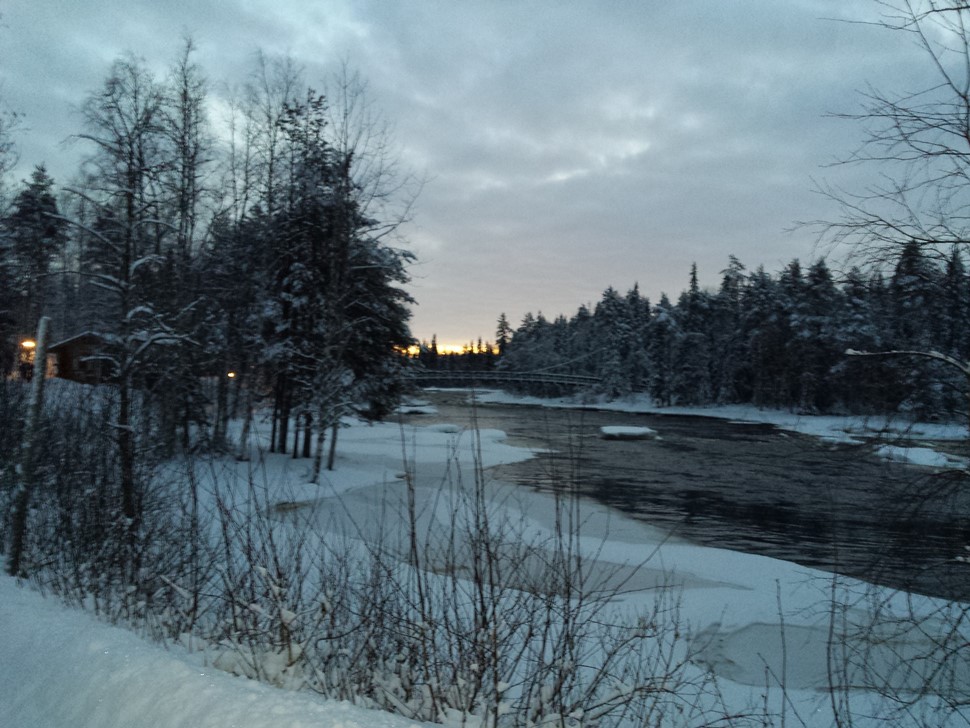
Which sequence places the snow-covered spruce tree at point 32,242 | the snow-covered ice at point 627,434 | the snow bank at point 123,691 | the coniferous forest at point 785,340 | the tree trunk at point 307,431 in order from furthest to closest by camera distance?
1. the snow-covered ice at point 627,434
2. the tree trunk at point 307,431
3. the snow-covered spruce tree at point 32,242
4. the coniferous forest at point 785,340
5. the snow bank at point 123,691

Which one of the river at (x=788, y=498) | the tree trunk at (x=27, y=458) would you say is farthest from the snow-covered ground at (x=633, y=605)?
the tree trunk at (x=27, y=458)

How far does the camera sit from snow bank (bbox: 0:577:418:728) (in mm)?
2510

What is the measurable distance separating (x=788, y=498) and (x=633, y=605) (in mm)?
13457

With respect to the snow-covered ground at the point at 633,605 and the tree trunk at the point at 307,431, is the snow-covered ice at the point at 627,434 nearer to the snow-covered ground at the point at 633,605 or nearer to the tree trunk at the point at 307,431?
the tree trunk at the point at 307,431

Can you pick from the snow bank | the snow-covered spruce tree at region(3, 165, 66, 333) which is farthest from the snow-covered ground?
the snow-covered spruce tree at region(3, 165, 66, 333)

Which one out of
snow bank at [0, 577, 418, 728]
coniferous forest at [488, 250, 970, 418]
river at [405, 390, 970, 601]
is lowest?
river at [405, 390, 970, 601]

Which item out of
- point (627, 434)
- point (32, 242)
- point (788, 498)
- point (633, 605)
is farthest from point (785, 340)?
point (32, 242)

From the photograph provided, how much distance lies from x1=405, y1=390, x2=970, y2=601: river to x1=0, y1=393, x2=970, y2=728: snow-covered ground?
463 millimetres

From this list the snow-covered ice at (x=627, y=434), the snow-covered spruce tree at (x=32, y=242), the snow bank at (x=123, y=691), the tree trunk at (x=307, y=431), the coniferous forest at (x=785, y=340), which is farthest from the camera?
the snow-covered ice at (x=627, y=434)

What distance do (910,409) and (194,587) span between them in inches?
238

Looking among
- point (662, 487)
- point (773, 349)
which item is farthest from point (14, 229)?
point (773, 349)

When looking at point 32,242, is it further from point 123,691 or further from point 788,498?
point 788,498

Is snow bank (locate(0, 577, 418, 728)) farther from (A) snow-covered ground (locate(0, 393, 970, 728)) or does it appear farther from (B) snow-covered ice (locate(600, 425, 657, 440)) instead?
(B) snow-covered ice (locate(600, 425, 657, 440))

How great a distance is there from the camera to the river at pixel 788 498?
5.48 m
